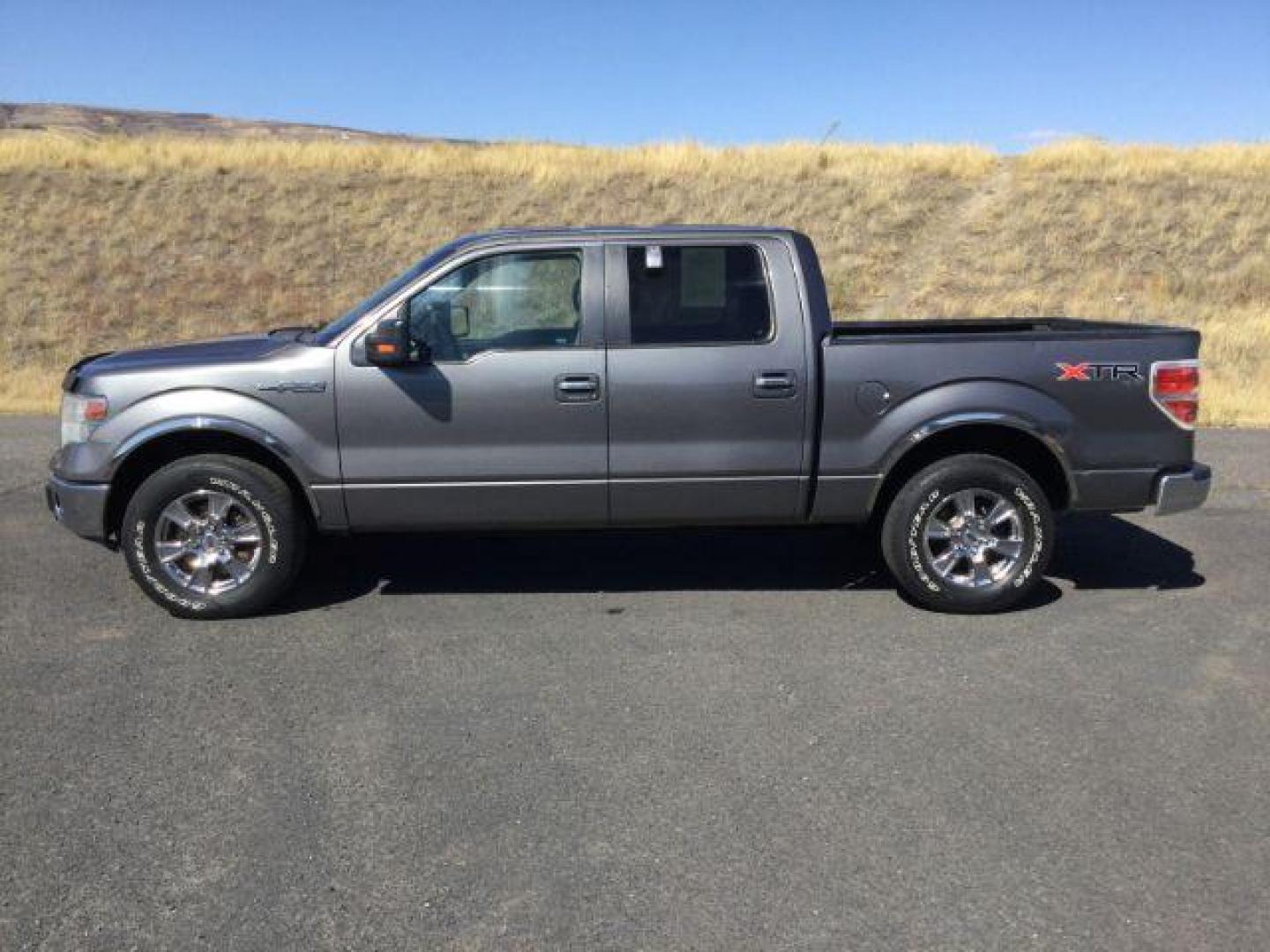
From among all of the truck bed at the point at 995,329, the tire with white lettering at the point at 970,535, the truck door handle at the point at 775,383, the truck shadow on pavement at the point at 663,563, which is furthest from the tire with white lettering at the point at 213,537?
the tire with white lettering at the point at 970,535

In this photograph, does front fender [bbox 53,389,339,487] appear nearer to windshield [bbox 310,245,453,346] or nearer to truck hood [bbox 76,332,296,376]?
truck hood [bbox 76,332,296,376]

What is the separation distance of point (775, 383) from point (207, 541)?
9.84ft

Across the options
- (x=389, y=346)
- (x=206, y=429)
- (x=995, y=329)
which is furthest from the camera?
(x=995, y=329)

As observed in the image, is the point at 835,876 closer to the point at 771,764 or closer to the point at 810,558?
the point at 771,764

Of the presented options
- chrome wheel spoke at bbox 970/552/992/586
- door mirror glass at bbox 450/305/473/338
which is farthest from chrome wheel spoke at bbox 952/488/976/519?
door mirror glass at bbox 450/305/473/338

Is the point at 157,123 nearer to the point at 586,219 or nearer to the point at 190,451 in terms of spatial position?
the point at 586,219

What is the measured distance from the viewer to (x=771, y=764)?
3646 mm

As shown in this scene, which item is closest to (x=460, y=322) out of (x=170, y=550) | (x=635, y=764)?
(x=170, y=550)

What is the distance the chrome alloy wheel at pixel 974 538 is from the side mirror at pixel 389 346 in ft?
9.15

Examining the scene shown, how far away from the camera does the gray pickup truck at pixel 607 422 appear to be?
507 cm

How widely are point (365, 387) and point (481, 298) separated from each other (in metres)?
0.75

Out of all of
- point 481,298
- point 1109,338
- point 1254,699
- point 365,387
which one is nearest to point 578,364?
point 481,298

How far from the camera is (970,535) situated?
532 cm

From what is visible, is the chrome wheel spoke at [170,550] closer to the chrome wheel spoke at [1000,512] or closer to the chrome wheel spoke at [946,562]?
the chrome wheel spoke at [946,562]
